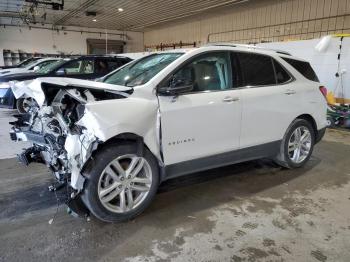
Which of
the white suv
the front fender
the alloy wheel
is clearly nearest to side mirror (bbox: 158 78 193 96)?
the white suv

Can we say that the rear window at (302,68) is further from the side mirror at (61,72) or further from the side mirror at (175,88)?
the side mirror at (61,72)

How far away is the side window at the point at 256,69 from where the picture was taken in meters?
3.48

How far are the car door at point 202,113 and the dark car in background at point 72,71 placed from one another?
545cm

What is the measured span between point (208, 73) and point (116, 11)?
1401cm

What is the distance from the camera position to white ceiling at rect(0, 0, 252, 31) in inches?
525

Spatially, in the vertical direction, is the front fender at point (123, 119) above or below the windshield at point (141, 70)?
below

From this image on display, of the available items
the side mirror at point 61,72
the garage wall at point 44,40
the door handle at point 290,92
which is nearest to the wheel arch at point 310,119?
the door handle at point 290,92

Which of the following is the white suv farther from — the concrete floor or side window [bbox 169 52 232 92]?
the concrete floor

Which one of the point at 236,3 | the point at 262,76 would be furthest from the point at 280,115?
the point at 236,3

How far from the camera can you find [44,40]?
20.3m

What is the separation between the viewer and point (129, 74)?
3443 mm

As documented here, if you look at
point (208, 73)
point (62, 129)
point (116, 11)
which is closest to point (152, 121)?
point (62, 129)

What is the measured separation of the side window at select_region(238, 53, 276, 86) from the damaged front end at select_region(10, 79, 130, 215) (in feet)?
4.87

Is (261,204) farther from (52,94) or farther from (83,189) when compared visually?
(52,94)
